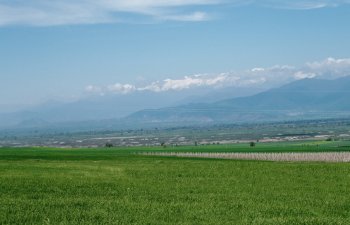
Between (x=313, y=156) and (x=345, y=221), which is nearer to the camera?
(x=345, y=221)

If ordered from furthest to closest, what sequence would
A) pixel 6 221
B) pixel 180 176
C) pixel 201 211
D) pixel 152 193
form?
pixel 180 176
pixel 152 193
pixel 201 211
pixel 6 221

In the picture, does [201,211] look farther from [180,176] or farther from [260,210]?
[180,176]

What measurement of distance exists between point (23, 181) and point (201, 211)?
1253cm

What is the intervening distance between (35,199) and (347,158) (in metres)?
56.2

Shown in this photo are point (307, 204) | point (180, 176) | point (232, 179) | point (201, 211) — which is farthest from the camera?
point (180, 176)

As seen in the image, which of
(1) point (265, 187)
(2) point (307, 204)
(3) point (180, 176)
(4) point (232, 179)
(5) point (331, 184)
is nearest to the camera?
(2) point (307, 204)

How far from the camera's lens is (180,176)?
1369 inches

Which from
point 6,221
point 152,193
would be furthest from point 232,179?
point 6,221

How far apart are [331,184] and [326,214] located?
10.6 m

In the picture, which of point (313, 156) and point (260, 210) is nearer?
point (260, 210)

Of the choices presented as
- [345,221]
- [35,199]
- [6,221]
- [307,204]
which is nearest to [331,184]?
[307,204]

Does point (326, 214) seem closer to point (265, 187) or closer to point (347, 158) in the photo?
point (265, 187)

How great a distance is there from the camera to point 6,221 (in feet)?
55.1

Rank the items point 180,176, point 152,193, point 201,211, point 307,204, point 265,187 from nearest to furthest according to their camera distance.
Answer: point 201,211 → point 307,204 → point 152,193 → point 265,187 → point 180,176
